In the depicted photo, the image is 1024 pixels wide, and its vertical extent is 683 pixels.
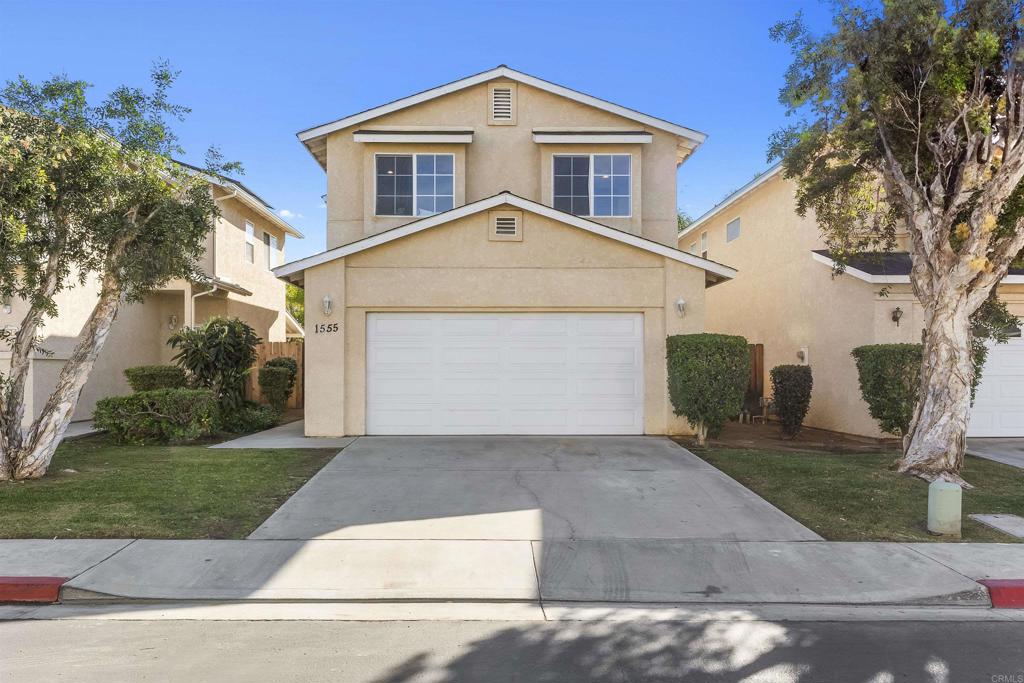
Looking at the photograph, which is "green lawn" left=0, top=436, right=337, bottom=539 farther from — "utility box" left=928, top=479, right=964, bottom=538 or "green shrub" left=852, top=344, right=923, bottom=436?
"green shrub" left=852, top=344, right=923, bottom=436

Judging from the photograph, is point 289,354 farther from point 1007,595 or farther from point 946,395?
point 1007,595

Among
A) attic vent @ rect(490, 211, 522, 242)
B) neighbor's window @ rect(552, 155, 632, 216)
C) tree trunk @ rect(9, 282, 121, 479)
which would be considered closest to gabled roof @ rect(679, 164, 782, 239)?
neighbor's window @ rect(552, 155, 632, 216)

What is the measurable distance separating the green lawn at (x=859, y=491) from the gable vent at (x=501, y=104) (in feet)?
29.7

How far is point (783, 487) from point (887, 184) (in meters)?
4.85

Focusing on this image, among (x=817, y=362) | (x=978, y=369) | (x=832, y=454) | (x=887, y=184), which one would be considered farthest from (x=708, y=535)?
(x=817, y=362)

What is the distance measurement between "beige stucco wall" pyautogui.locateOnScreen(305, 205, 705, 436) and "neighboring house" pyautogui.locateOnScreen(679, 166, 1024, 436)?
3673 mm

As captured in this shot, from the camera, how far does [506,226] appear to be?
12.2 metres

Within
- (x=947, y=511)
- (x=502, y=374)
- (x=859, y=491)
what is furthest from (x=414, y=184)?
(x=947, y=511)

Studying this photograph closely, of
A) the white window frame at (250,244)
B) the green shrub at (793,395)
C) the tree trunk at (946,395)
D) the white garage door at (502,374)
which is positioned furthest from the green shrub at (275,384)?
the tree trunk at (946,395)

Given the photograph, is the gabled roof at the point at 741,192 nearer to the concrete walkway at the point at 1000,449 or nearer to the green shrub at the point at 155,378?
the concrete walkway at the point at 1000,449

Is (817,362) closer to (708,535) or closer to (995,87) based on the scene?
(995,87)

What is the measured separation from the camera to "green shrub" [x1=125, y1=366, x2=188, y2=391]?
14.3 m

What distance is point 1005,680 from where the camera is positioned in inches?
153

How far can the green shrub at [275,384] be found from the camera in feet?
55.1
